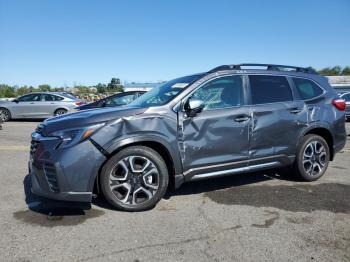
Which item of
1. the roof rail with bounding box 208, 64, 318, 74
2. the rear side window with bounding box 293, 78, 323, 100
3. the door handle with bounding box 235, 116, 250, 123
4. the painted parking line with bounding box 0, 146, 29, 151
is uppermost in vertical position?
the roof rail with bounding box 208, 64, 318, 74

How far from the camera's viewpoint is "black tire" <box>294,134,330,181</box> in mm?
5777

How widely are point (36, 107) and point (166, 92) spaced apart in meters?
13.6

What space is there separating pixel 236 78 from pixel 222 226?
221 cm

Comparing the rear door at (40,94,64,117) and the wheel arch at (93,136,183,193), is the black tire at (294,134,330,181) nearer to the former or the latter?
the wheel arch at (93,136,183,193)

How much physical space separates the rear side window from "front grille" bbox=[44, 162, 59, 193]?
3.89m

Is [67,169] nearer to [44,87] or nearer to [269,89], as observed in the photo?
[269,89]

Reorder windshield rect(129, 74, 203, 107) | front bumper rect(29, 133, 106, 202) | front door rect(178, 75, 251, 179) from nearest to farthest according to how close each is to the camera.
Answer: front bumper rect(29, 133, 106, 202)
front door rect(178, 75, 251, 179)
windshield rect(129, 74, 203, 107)

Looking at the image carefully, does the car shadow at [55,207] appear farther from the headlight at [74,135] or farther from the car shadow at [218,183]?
the headlight at [74,135]

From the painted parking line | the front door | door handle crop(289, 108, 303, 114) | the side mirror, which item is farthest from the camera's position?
the painted parking line

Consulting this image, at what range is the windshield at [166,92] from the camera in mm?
4961

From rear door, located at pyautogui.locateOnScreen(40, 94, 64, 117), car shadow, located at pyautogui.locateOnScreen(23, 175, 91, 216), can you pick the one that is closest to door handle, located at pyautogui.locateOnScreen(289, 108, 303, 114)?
car shadow, located at pyautogui.locateOnScreen(23, 175, 91, 216)

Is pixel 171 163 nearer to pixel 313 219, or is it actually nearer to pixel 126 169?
pixel 126 169

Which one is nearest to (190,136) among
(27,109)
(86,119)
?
(86,119)

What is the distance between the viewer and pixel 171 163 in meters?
4.71
